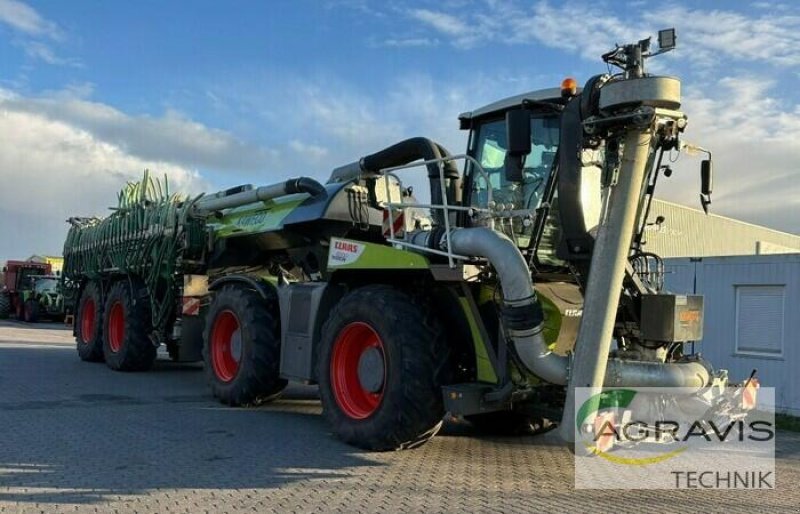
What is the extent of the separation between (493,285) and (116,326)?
31.0 feet

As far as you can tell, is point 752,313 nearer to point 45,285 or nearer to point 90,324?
point 90,324

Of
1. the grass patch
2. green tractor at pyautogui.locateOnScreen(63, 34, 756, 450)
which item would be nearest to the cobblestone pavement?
green tractor at pyautogui.locateOnScreen(63, 34, 756, 450)

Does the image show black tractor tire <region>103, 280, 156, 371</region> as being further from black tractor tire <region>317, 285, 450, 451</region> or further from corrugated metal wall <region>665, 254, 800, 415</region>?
corrugated metal wall <region>665, 254, 800, 415</region>

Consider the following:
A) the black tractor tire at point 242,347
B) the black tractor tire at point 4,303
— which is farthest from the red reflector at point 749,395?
the black tractor tire at point 4,303

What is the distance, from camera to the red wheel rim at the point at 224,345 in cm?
985

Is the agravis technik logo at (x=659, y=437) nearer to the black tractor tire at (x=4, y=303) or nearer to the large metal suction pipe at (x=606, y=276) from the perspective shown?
the large metal suction pipe at (x=606, y=276)

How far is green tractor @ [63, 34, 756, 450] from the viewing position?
5668 mm

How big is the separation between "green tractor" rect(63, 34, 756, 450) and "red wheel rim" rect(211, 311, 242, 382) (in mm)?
421

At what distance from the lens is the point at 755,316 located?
40.7 ft

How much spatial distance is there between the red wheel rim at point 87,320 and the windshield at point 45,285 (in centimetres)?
1854

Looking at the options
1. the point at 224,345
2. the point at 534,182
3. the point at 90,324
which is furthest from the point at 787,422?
the point at 90,324

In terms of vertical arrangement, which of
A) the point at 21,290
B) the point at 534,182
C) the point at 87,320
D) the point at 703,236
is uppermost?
the point at 703,236

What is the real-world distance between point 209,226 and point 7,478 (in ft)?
20.2

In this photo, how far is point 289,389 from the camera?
37.9 feet
